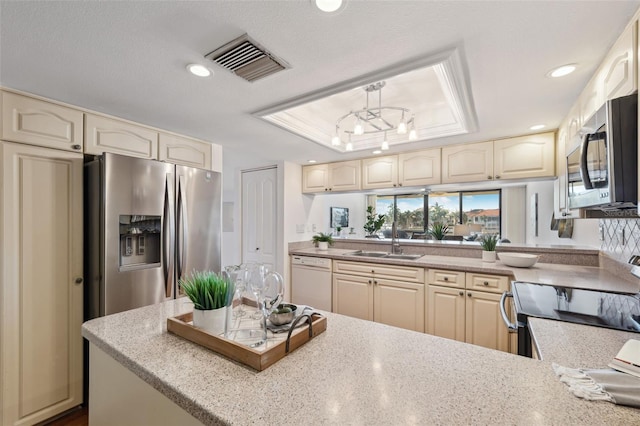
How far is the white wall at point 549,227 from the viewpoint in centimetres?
254

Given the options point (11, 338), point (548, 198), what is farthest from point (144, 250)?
point (548, 198)

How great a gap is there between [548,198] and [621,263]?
2.70 meters

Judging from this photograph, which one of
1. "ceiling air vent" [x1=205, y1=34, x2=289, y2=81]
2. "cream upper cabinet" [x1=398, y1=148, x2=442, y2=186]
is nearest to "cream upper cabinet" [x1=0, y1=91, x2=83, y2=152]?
"ceiling air vent" [x1=205, y1=34, x2=289, y2=81]

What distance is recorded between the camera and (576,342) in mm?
991

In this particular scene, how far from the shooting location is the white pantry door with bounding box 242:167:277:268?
385 cm

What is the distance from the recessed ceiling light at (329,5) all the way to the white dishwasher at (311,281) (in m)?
2.66

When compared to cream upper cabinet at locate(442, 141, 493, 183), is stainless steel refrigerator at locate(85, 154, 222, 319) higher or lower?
lower

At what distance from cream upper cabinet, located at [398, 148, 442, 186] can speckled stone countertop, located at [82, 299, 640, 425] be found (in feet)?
7.55

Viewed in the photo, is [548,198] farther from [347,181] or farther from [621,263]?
[347,181]

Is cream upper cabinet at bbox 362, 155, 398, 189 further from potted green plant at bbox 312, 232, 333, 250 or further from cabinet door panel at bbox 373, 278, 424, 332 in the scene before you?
cabinet door panel at bbox 373, 278, 424, 332

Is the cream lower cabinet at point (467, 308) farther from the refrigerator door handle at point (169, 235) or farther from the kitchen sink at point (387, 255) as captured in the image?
the refrigerator door handle at point (169, 235)

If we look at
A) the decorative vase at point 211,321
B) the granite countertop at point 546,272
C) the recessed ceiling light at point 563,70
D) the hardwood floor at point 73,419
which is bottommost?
the hardwood floor at point 73,419

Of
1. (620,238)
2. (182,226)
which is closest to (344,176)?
(182,226)

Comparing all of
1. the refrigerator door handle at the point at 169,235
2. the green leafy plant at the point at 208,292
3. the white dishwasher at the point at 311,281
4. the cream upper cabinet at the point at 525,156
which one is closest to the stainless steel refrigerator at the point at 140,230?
the refrigerator door handle at the point at 169,235
